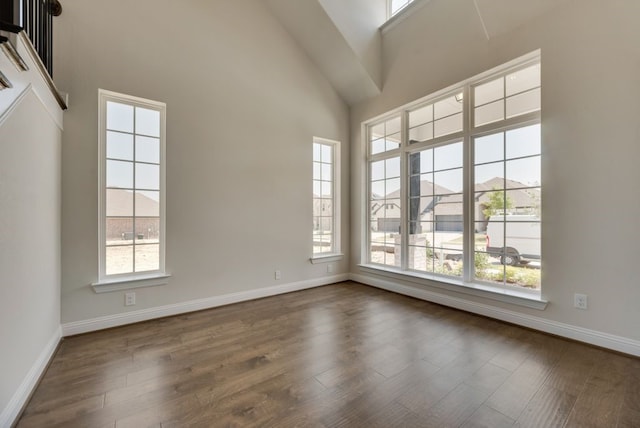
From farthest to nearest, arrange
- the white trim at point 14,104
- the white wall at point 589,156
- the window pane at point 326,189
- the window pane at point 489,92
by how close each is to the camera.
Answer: the window pane at point 326,189 < the window pane at point 489,92 < the white wall at point 589,156 < the white trim at point 14,104

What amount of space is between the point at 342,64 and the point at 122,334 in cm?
421

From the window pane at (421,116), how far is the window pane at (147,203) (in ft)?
11.1

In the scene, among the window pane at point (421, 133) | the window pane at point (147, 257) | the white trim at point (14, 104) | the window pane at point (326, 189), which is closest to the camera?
the white trim at point (14, 104)

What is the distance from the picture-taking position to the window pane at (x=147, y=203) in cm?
292

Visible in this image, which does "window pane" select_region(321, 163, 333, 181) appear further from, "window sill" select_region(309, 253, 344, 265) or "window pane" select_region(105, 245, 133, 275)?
"window pane" select_region(105, 245, 133, 275)

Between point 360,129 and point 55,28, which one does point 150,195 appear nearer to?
point 55,28

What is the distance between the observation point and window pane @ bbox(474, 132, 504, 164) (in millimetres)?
2996

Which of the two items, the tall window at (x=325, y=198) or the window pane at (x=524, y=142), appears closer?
the window pane at (x=524, y=142)

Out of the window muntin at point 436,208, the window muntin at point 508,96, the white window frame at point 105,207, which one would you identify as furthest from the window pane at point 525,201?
the white window frame at point 105,207

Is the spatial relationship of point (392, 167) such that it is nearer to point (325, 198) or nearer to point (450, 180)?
point (450, 180)

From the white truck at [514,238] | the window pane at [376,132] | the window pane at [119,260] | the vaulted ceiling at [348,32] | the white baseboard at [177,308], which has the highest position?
the vaulted ceiling at [348,32]

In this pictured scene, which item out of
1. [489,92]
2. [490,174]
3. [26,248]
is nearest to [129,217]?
[26,248]

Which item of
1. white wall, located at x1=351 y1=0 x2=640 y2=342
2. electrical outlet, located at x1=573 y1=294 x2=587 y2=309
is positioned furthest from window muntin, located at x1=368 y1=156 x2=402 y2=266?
electrical outlet, located at x1=573 y1=294 x2=587 y2=309

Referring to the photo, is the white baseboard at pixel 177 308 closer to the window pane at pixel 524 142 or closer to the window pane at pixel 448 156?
the window pane at pixel 448 156
